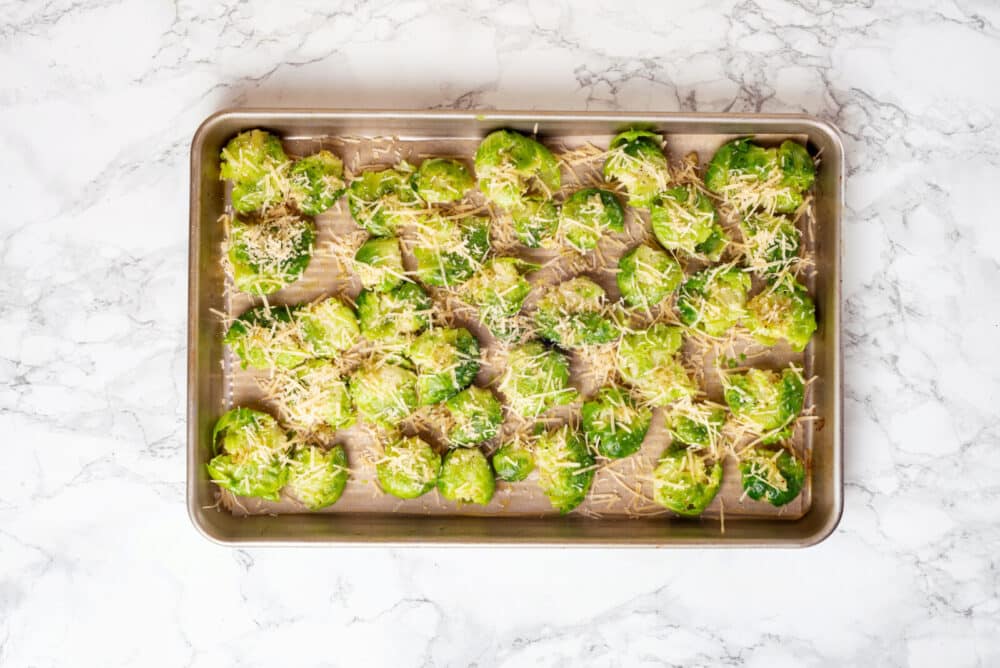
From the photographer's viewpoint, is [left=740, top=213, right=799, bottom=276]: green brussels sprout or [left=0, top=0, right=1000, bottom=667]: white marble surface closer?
[left=740, top=213, right=799, bottom=276]: green brussels sprout

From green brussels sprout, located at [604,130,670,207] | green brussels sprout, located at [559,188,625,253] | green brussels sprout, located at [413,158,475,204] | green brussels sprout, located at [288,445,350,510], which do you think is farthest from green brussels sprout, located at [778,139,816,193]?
green brussels sprout, located at [288,445,350,510]

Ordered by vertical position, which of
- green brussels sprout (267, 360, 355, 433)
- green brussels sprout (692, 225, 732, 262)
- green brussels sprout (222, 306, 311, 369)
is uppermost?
green brussels sprout (692, 225, 732, 262)

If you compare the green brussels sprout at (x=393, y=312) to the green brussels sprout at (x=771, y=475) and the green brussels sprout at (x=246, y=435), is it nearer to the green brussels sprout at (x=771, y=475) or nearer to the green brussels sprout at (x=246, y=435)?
the green brussels sprout at (x=246, y=435)

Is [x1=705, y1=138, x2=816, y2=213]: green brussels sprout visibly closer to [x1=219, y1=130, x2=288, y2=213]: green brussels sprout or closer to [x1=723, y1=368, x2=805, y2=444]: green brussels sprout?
[x1=723, y1=368, x2=805, y2=444]: green brussels sprout

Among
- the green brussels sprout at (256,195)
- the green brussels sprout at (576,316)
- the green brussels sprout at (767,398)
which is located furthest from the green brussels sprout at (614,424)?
the green brussels sprout at (256,195)

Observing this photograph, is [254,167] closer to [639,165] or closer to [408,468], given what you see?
[408,468]

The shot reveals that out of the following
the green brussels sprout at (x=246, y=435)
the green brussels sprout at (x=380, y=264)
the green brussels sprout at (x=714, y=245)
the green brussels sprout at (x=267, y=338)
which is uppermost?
the green brussels sprout at (x=714, y=245)

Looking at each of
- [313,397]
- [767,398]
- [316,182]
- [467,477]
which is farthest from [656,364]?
[316,182]
